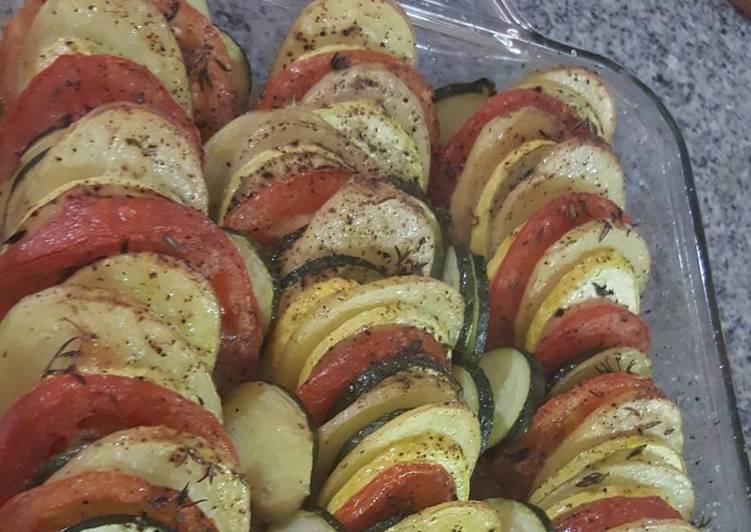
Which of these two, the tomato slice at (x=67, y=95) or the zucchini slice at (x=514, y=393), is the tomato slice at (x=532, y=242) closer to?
the zucchini slice at (x=514, y=393)

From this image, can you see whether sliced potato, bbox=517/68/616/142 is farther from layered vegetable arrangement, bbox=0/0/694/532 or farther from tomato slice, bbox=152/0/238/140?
tomato slice, bbox=152/0/238/140

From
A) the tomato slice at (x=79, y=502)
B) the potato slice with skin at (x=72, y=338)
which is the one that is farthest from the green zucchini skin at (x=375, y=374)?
the tomato slice at (x=79, y=502)

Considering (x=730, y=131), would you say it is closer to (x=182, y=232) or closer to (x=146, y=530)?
(x=182, y=232)

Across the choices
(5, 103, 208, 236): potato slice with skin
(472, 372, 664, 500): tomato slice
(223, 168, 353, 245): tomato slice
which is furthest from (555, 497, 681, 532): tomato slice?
(5, 103, 208, 236): potato slice with skin

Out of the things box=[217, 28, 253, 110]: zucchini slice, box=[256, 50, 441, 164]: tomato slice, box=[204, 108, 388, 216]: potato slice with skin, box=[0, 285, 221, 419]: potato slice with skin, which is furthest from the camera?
box=[217, 28, 253, 110]: zucchini slice

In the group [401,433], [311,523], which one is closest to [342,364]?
[401,433]

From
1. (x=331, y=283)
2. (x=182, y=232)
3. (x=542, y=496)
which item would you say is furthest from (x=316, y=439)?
(x=542, y=496)
